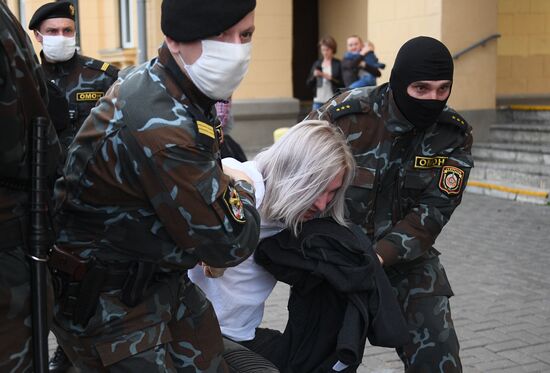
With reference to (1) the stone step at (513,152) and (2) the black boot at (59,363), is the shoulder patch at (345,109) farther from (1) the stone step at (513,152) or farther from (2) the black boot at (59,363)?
(1) the stone step at (513,152)

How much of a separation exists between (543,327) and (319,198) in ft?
9.70

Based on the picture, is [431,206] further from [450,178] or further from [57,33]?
[57,33]

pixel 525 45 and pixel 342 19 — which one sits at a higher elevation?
pixel 342 19

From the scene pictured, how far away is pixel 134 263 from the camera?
7.66 feet

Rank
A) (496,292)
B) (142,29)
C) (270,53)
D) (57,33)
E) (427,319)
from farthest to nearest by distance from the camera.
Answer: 1. (270,53)
2. (142,29)
3. (496,292)
4. (57,33)
5. (427,319)

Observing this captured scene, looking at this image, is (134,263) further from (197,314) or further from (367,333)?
(367,333)

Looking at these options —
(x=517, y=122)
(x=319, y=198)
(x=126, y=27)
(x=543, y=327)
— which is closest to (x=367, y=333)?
(x=319, y=198)

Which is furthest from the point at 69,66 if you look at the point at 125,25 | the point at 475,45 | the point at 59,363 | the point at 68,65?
the point at 125,25

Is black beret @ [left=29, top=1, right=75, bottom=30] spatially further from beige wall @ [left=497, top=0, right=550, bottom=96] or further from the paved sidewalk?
beige wall @ [left=497, top=0, right=550, bottom=96]

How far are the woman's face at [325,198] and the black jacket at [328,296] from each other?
0.10 feet

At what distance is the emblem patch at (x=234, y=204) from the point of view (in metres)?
2.26

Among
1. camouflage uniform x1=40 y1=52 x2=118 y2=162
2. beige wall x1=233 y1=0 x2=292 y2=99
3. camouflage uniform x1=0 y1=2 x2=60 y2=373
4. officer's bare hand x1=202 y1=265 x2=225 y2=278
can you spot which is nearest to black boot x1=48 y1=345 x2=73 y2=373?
camouflage uniform x1=40 y1=52 x2=118 y2=162

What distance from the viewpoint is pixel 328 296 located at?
9.48ft

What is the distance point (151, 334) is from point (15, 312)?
42 centimetres
